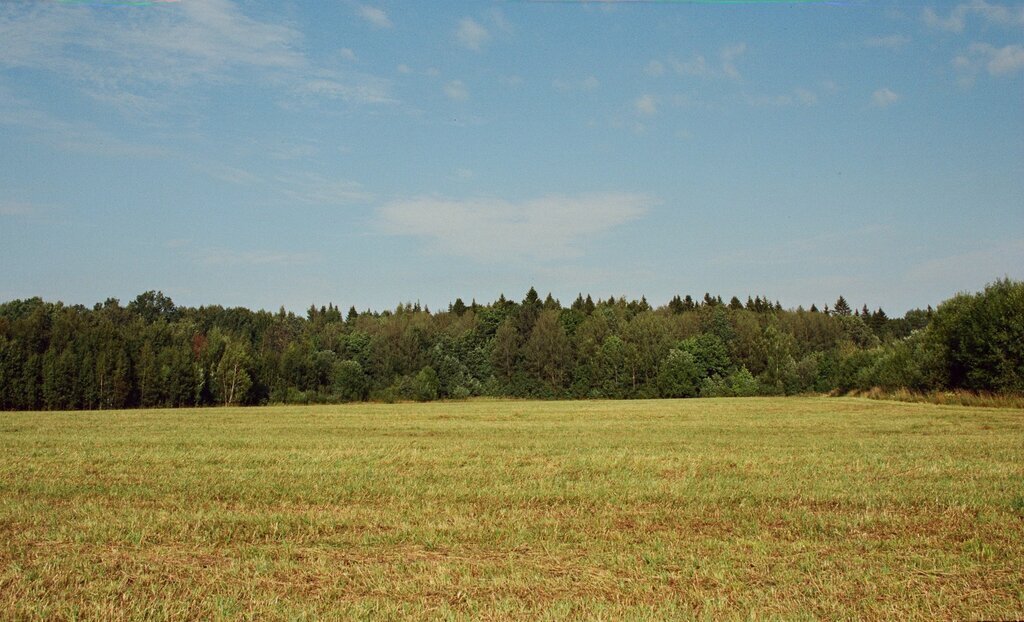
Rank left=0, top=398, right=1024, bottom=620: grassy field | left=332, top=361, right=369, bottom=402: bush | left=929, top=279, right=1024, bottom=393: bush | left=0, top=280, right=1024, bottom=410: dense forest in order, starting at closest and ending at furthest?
1. left=0, top=398, right=1024, bottom=620: grassy field
2. left=929, top=279, right=1024, bottom=393: bush
3. left=0, top=280, right=1024, bottom=410: dense forest
4. left=332, top=361, right=369, bottom=402: bush

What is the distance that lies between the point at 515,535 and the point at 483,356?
128 meters

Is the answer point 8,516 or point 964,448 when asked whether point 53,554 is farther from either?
point 964,448

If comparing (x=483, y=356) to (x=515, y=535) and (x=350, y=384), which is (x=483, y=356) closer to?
(x=350, y=384)

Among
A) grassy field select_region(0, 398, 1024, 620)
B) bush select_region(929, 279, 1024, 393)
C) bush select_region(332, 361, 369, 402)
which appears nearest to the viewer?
grassy field select_region(0, 398, 1024, 620)

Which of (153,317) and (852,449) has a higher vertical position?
(153,317)

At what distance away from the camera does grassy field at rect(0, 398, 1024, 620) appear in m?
7.07

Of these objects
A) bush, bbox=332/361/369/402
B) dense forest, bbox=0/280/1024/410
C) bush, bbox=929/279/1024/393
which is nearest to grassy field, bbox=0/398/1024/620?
bush, bbox=929/279/1024/393

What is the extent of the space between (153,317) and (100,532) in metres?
195

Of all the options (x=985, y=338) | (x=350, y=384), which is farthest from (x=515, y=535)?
(x=350, y=384)

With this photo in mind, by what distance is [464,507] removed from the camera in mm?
11992

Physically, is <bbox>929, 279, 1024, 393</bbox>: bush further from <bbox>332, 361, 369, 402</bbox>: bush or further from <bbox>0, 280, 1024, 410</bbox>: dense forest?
<bbox>332, 361, 369, 402</bbox>: bush

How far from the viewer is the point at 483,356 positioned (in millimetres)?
137375

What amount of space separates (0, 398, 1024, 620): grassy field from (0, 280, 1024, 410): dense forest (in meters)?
47.5

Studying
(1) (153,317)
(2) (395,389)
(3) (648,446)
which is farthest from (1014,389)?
(1) (153,317)
